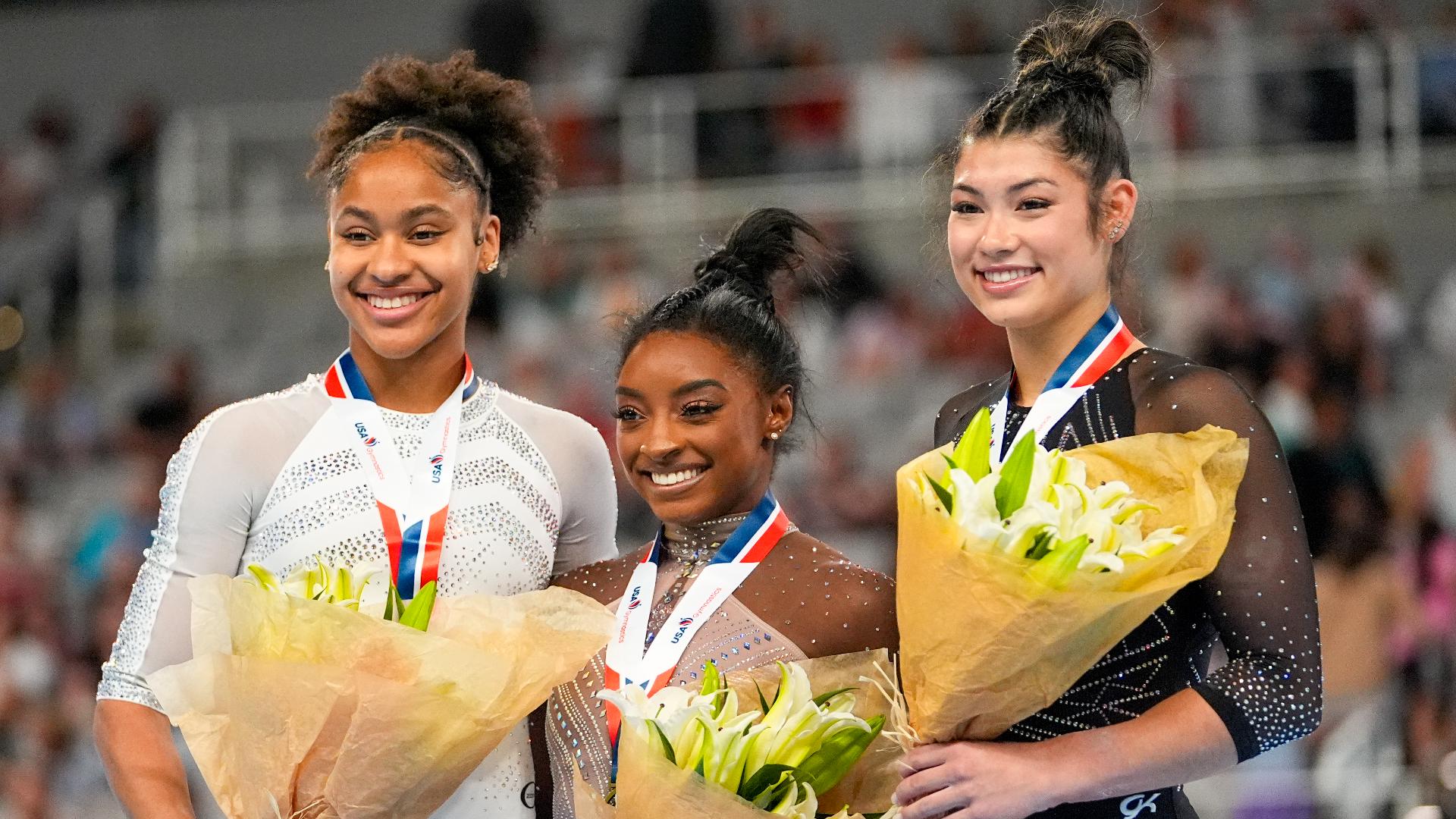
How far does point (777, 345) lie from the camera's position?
105 inches

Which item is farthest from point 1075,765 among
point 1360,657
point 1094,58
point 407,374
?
point 1360,657

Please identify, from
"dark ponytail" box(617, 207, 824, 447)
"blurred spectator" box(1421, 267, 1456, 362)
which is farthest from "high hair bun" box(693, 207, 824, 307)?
"blurred spectator" box(1421, 267, 1456, 362)

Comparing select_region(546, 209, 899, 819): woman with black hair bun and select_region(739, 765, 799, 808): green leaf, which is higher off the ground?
select_region(546, 209, 899, 819): woman with black hair bun

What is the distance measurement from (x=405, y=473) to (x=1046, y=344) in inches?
37.0

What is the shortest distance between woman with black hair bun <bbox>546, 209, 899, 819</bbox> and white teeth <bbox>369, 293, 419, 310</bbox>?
1.02ft

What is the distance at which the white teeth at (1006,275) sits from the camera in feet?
7.72

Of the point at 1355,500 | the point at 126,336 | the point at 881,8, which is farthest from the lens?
the point at 881,8

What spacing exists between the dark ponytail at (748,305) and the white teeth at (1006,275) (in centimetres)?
40

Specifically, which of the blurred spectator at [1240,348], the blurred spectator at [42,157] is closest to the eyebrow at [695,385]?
the blurred spectator at [1240,348]

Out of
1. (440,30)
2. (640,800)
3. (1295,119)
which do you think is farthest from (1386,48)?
(640,800)

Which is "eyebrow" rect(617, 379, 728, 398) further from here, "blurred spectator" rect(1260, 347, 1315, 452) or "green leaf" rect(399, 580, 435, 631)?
"blurred spectator" rect(1260, 347, 1315, 452)

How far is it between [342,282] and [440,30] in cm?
976

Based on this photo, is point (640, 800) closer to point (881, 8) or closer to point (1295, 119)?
point (1295, 119)

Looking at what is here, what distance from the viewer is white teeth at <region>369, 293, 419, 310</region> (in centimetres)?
271
